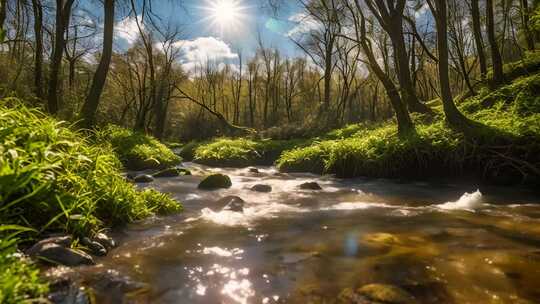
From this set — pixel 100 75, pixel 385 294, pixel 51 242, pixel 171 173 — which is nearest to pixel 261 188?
pixel 171 173

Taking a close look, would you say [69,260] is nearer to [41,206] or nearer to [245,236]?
[41,206]

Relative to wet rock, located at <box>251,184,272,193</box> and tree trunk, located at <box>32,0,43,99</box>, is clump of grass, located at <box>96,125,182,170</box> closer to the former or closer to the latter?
tree trunk, located at <box>32,0,43,99</box>

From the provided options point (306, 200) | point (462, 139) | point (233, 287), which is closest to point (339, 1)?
point (462, 139)

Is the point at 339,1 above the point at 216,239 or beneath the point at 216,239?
above

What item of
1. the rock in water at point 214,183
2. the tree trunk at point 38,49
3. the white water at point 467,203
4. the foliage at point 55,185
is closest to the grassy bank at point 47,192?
the foliage at point 55,185

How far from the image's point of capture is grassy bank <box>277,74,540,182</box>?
7637 mm

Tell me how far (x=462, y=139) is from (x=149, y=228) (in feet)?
23.0

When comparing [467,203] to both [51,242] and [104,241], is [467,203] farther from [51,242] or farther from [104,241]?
[51,242]

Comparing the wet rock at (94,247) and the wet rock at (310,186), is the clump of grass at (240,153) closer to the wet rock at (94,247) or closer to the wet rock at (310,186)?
the wet rock at (310,186)

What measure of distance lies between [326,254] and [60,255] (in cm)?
239

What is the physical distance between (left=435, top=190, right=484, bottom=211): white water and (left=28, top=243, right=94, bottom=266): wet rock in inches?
205

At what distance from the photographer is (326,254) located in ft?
12.2

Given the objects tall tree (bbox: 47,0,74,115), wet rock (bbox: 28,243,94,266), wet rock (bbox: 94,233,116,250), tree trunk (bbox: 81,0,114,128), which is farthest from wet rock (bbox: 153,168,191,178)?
wet rock (bbox: 28,243,94,266)

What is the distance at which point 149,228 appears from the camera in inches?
181
